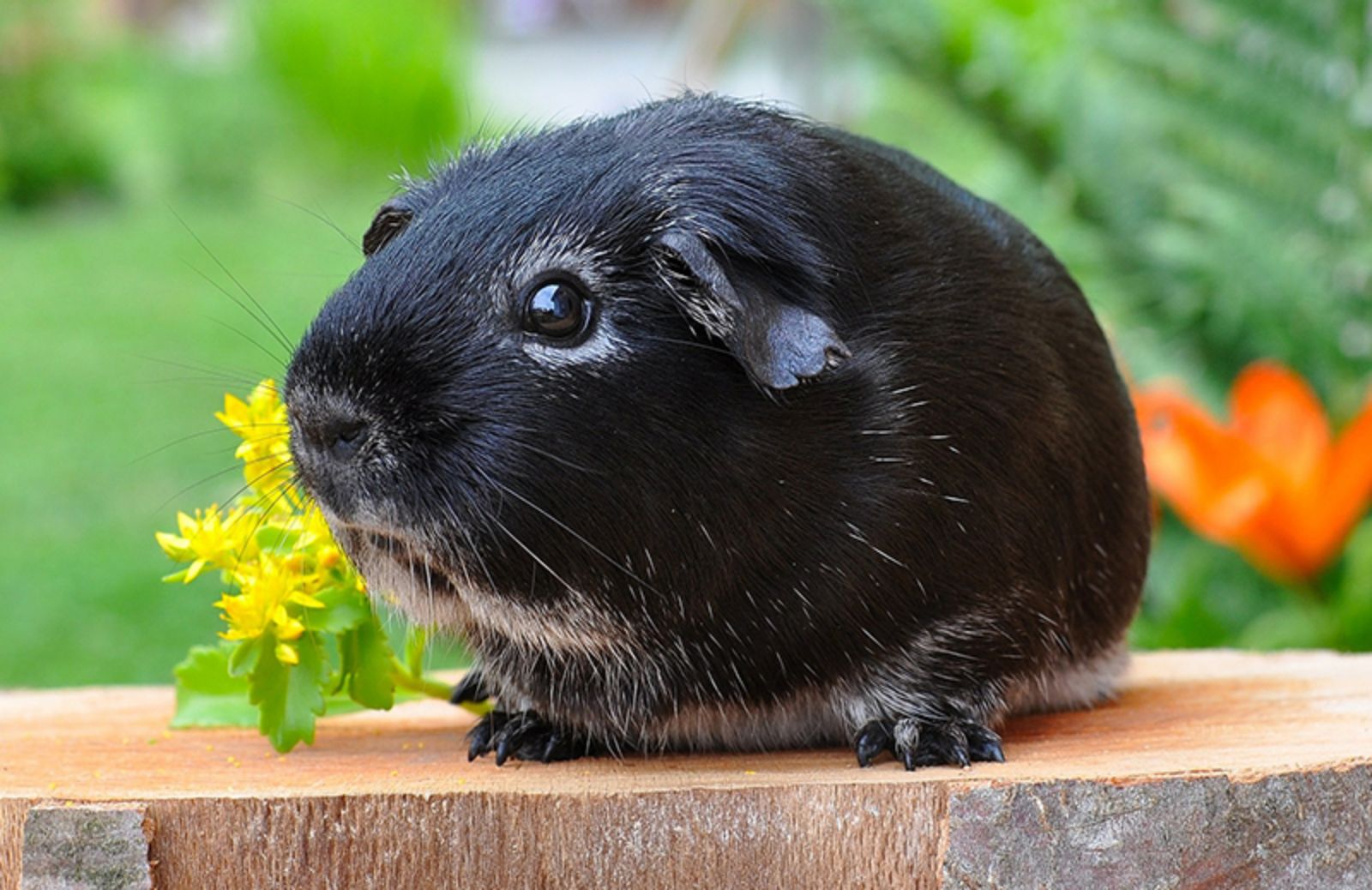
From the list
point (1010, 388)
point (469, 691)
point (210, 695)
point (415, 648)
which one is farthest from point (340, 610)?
point (1010, 388)

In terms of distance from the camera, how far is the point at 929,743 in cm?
355

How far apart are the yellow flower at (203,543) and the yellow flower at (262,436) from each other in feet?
0.38

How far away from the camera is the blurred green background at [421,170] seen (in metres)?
7.89

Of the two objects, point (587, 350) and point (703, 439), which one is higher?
point (587, 350)

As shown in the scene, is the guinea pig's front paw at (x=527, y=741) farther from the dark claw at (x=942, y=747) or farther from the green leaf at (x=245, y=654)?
the dark claw at (x=942, y=747)

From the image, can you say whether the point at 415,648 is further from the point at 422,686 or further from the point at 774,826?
the point at 774,826

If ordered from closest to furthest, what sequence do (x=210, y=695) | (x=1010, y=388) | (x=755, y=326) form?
(x=755, y=326) → (x=1010, y=388) → (x=210, y=695)

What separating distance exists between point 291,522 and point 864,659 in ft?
4.55

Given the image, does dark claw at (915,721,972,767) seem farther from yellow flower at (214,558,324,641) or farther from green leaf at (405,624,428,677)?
yellow flower at (214,558,324,641)

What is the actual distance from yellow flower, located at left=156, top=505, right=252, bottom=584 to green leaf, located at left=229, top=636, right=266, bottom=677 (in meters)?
0.17

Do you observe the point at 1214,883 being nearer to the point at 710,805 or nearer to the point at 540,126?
the point at 710,805

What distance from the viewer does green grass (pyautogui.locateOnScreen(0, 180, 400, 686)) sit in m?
9.89

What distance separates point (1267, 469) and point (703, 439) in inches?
167

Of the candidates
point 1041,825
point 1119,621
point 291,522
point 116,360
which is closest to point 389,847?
point 291,522
